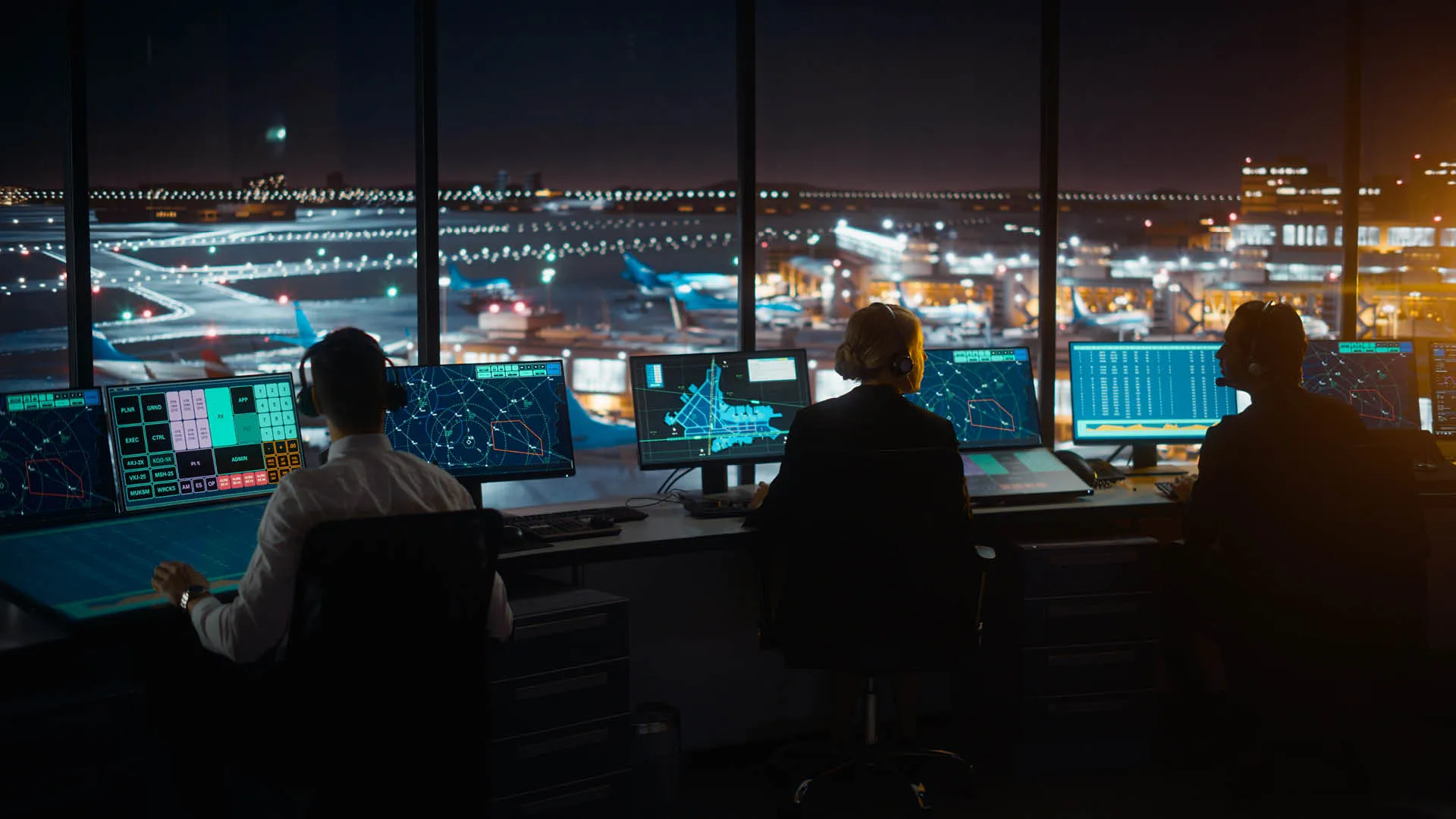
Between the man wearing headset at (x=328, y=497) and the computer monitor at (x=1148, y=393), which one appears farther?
the computer monitor at (x=1148, y=393)

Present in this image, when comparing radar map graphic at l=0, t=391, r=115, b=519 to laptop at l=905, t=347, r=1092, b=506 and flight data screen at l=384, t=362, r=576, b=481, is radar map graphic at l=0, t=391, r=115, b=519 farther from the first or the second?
laptop at l=905, t=347, r=1092, b=506

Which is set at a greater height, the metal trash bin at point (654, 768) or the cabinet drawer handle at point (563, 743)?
the cabinet drawer handle at point (563, 743)

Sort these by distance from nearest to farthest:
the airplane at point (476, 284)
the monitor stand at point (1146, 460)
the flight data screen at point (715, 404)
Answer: the flight data screen at point (715, 404), the monitor stand at point (1146, 460), the airplane at point (476, 284)

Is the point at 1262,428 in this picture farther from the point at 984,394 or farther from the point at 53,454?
the point at 53,454

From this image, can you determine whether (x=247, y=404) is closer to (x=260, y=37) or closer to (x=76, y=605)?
(x=76, y=605)

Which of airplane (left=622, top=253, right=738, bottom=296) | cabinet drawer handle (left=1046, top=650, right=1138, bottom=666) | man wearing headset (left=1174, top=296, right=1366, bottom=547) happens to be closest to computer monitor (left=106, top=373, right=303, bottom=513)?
cabinet drawer handle (left=1046, top=650, right=1138, bottom=666)

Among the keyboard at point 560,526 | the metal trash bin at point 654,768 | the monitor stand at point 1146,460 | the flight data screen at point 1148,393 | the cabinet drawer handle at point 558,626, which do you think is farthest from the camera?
the monitor stand at point 1146,460

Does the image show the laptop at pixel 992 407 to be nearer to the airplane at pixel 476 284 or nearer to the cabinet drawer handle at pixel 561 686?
the cabinet drawer handle at pixel 561 686

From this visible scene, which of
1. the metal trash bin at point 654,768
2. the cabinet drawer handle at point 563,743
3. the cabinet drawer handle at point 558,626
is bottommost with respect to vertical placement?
the metal trash bin at point 654,768

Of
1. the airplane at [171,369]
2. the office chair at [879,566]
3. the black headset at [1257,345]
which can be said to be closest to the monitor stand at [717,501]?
the office chair at [879,566]
